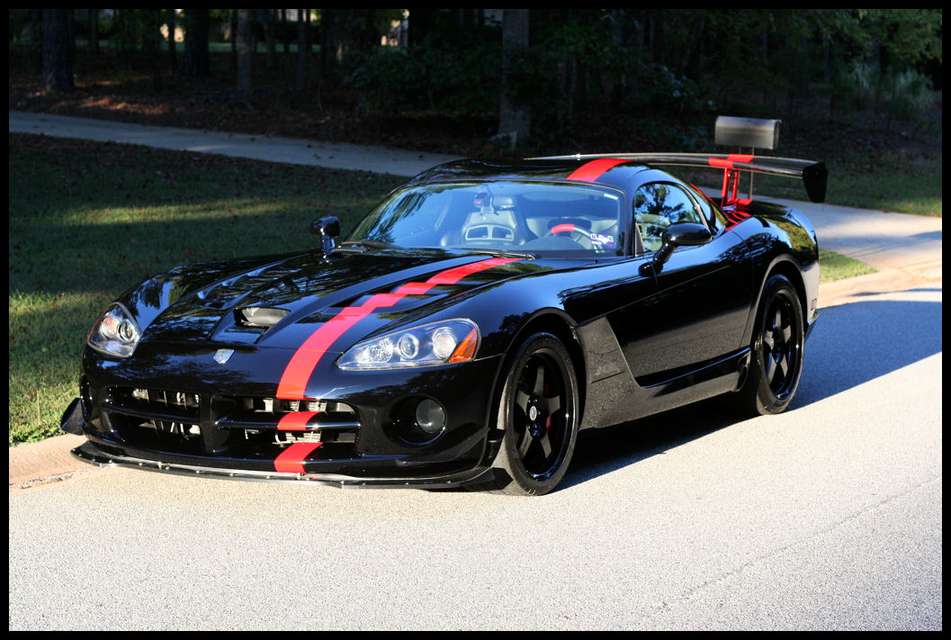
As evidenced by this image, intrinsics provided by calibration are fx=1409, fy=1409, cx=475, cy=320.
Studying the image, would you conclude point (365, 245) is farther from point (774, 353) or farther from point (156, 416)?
point (774, 353)

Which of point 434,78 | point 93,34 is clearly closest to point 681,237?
point 434,78

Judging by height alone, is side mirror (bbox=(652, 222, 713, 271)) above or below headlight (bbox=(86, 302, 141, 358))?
above

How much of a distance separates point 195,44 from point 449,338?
Result: 3666 centimetres

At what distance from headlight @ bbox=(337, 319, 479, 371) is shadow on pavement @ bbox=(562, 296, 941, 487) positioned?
39.3 inches

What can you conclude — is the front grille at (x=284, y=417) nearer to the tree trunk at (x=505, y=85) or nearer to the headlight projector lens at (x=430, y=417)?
the headlight projector lens at (x=430, y=417)

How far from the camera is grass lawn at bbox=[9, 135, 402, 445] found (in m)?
8.33

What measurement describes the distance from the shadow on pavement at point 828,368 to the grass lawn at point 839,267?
102cm

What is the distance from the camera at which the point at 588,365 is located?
19.9 feet

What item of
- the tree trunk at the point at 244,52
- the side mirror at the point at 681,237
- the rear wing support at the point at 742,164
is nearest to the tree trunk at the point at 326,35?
the tree trunk at the point at 244,52

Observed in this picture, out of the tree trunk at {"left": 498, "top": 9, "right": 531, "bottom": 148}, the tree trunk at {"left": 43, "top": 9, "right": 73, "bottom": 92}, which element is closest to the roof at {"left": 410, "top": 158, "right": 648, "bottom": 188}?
the tree trunk at {"left": 498, "top": 9, "right": 531, "bottom": 148}

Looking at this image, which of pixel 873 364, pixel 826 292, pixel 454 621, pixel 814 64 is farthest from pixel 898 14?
pixel 454 621

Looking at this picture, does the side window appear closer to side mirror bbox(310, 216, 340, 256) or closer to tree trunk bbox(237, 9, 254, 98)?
side mirror bbox(310, 216, 340, 256)

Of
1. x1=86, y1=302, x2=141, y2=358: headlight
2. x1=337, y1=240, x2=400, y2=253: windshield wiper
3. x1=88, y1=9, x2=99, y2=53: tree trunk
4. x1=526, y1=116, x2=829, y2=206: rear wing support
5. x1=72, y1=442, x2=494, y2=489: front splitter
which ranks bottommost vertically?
x1=72, y1=442, x2=494, y2=489: front splitter

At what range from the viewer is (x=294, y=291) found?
5902 mm
